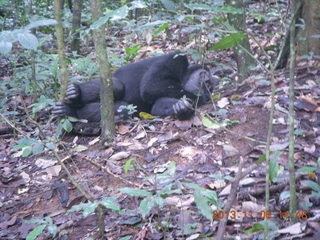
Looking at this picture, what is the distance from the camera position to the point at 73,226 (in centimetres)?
308

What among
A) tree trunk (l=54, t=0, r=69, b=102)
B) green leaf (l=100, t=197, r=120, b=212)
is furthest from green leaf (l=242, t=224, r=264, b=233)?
tree trunk (l=54, t=0, r=69, b=102)

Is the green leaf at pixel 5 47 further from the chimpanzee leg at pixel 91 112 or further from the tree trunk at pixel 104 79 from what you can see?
the chimpanzee leg at pixel 91 112

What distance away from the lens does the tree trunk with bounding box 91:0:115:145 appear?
394 centimetres

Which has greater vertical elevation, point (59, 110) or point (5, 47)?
point (5, 47)

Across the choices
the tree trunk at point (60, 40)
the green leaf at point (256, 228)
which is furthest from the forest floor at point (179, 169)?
the tree trunk at point (60, 40)

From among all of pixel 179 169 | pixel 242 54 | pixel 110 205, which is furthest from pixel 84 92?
pixel 110 205

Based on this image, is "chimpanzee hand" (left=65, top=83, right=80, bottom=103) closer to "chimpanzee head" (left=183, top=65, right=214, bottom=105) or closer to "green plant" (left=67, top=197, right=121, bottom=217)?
"chimpanzee head" (left=183, top=65, right=214, bottom=105)

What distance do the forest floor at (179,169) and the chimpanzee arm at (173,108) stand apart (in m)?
0.11

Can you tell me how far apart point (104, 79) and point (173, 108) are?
3.38ft

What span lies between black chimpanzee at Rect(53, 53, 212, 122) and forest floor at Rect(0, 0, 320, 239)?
1.43 ft

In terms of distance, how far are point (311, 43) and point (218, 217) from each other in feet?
11.6

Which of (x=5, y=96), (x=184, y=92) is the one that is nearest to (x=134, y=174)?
(x=184, y=92)

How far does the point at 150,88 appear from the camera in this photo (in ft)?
18.3

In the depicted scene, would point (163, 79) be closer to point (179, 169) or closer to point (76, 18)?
point (179, 169)
